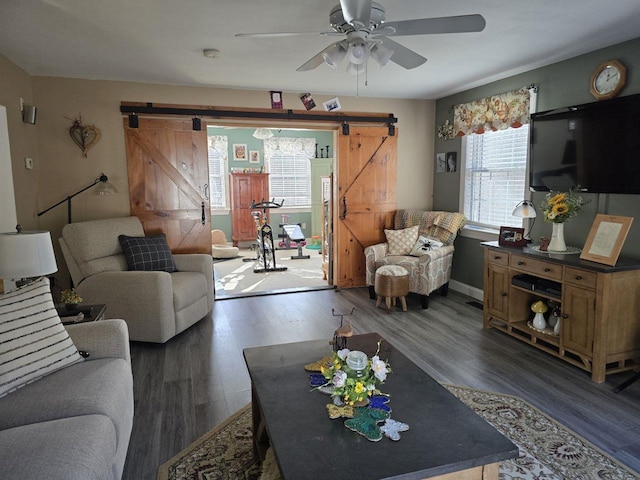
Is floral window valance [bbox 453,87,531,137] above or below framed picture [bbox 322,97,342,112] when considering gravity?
below

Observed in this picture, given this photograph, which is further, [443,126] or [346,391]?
[443,126]

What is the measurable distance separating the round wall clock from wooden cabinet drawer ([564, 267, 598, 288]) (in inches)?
56.9

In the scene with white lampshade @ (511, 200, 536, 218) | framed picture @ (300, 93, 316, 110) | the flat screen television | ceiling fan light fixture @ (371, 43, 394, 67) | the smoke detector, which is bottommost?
white lampshade @ (511, 200, 536, 218)

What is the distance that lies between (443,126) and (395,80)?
1246 millimetres

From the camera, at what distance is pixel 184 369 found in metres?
3.13

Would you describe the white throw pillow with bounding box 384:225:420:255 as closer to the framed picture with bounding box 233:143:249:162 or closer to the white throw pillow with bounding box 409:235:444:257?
the white throw pillow with bounding box 409:235:444:257

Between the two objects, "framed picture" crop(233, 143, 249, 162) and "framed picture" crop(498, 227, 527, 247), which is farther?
"framed picture" crop(233, 143, 249, 162)

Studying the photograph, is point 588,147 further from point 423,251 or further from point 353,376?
point 353,376

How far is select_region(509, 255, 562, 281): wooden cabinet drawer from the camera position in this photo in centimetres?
316

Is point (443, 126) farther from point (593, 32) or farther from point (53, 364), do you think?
point (53, 364)

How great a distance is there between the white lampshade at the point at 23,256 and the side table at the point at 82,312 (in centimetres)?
32

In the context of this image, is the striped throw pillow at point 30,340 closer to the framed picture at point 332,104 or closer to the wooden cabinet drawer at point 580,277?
the wooden cabinet drawer at point 580,277

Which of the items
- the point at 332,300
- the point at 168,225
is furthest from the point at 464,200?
the point at 168,225

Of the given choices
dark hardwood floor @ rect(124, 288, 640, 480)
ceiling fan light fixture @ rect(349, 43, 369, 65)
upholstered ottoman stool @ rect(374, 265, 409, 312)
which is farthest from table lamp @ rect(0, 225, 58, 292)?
upholstered ottoman stool @ rect(374, 265, 409, 312)
